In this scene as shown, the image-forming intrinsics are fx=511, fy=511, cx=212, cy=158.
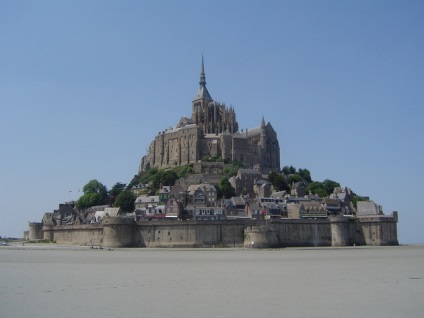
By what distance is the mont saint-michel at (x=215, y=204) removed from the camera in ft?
237

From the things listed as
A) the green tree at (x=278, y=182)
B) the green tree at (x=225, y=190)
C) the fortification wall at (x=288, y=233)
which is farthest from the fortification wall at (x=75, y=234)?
the green tree at (x=278, y=182)

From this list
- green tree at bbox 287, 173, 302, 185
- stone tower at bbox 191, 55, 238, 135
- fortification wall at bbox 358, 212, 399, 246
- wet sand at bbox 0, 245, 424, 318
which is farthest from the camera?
stone tower at bbox 191, 55, 238, 135

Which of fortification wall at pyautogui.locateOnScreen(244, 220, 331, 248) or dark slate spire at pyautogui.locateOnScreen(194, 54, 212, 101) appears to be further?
dark slate spire at pyautogui.locateOnScreen(194, 54, 212, 101)

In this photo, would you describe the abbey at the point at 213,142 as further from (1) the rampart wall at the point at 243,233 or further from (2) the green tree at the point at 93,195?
(1) the rampart wall at the point at 243,233

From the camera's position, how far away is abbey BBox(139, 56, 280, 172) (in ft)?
398

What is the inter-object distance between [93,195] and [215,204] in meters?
32.9

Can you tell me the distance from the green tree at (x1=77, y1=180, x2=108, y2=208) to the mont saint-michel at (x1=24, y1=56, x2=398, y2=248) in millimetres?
218

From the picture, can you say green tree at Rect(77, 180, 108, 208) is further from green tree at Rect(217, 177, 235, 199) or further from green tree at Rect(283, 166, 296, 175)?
green tree at Rect(283, 166, 296, 175)

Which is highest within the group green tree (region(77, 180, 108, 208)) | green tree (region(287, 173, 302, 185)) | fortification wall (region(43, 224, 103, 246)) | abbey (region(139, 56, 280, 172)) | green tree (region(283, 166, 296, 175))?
abbey (region(139, 56, 280, 172))

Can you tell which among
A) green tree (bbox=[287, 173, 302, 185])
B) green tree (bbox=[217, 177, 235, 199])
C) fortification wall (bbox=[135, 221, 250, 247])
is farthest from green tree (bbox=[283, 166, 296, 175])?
fortification wall (bbox=[135, 221, 250, 247])

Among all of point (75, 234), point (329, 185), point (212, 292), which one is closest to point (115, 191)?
point (75, 234)

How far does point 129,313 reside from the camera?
63.1 ft

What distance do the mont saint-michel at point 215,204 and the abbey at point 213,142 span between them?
242 mm

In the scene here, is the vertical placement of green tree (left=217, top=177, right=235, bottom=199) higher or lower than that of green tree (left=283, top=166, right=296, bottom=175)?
lower
